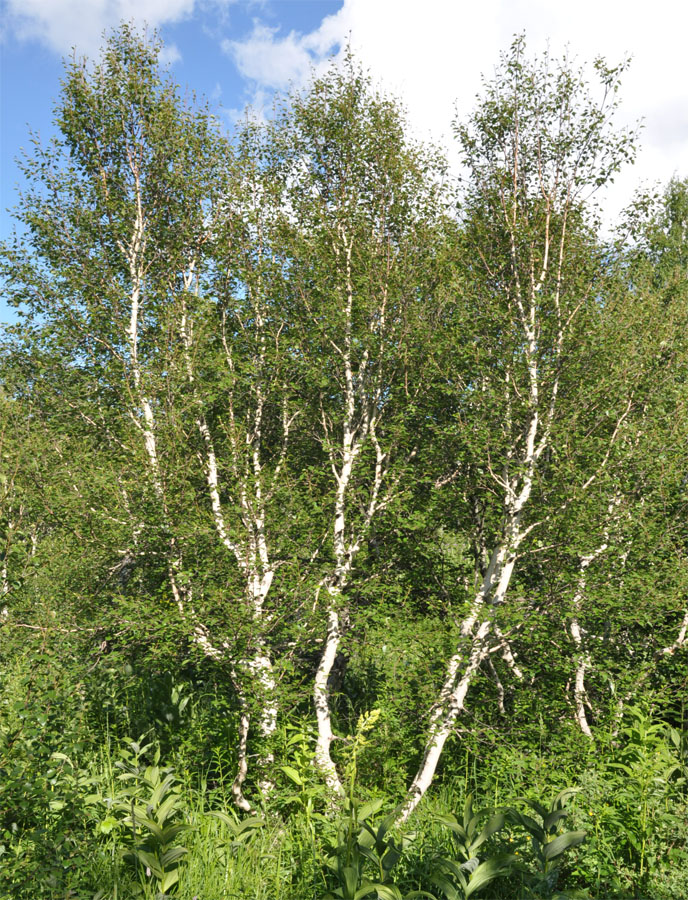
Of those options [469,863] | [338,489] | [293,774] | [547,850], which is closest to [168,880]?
[293,774]

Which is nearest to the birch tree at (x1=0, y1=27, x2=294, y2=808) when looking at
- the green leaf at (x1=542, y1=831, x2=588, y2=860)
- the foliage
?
the foliage

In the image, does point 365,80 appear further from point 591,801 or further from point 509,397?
point 591,801

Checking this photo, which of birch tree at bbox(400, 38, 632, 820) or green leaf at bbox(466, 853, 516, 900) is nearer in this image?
green leaf at bbox(466, 853, 516, 900)

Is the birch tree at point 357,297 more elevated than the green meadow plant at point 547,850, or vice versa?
the birch tree at point 357,297

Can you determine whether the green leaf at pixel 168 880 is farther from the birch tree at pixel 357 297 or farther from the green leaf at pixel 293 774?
the birch tree at pixel 357 297

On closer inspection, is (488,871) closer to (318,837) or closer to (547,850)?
(547,850)

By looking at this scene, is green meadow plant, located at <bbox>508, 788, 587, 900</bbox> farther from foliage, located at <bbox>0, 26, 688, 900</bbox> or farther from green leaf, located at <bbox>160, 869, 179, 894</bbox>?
green leaf, located at <bbox>160, 869, 179, 894</bbox>

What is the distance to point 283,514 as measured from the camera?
8.20 meters

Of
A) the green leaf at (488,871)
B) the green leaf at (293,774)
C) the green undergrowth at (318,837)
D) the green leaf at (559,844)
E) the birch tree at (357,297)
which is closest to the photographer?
the green leaf at (488,871)

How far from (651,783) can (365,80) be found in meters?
9.71

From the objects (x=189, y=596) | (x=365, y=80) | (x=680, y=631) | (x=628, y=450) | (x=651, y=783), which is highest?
(x=365, y=80)

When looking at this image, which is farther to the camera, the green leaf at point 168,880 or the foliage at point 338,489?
the foliage at point 338,489

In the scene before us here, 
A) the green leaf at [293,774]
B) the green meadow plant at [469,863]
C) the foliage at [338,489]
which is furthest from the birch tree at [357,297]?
the green meadow plant at [469,863]

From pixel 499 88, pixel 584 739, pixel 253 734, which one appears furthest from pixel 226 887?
pixel 499 88
